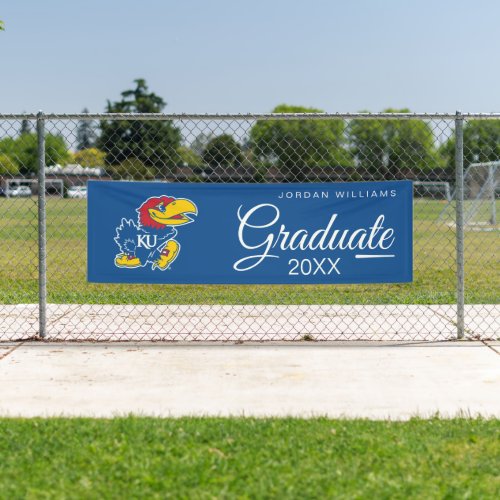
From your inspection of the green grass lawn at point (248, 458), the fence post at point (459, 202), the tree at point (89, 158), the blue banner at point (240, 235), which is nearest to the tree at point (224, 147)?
the blue banner at point (240, 235)

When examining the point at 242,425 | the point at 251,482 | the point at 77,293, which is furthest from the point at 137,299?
the point at 251,482

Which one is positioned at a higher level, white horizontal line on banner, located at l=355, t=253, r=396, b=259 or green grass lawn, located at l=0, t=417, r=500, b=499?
white horizontal line on banner, located at l=355, t=253, r=396, b=259

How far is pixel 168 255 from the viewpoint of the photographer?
23.9ft

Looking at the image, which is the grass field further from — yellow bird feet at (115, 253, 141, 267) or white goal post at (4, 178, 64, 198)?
yellow bird feet at (115, 253, 141, 267)

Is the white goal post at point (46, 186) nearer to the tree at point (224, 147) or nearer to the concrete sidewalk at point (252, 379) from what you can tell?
the tree at point (224, 147)

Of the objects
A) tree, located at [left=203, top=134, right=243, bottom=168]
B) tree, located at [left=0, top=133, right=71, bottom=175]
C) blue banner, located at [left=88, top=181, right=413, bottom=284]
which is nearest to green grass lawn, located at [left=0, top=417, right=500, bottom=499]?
blue banner, located at [left=88, top=181, right=413, bottom=284]

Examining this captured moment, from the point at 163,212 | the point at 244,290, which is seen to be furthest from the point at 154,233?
the point at 244,290

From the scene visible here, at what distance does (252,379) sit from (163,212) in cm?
193

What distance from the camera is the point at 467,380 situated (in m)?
5.93

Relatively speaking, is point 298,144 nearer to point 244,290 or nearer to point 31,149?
point 31,149

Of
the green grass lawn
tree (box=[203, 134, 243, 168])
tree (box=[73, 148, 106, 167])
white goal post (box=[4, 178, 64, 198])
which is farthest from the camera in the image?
tree (box=[73, 148, 106, 167])

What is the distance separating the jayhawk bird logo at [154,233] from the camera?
7.25 metres

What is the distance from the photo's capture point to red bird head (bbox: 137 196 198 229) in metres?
7.24

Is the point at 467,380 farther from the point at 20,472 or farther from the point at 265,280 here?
the point at 20,472
